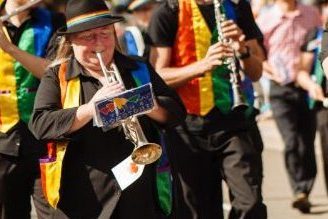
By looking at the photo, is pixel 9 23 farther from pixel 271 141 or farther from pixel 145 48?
pixel 271 141

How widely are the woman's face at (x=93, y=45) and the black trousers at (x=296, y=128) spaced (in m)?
4.54

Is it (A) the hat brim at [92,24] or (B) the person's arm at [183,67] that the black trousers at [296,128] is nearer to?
(B) the person's arm at [183,67]

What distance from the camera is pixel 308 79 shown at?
8039mm

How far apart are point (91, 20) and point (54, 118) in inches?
18.1

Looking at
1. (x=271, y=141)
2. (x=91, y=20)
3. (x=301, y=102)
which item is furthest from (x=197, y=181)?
(x=271, y=141)

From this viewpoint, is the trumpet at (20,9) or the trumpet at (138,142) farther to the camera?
the trumpet at (20,9)

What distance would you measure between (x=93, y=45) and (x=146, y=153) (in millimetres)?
531

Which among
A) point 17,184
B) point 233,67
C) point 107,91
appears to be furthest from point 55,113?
point 233,67

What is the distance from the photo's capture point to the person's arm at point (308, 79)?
7789 millimetres

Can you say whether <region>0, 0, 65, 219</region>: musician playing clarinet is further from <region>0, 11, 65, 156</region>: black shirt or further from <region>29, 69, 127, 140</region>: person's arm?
<region>29, 69, 127, 140</region>: person's arm

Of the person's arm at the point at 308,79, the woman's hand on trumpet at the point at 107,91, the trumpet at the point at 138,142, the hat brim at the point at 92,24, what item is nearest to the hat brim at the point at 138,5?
the person's arm at the point at 308,79

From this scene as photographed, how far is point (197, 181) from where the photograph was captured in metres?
5.92

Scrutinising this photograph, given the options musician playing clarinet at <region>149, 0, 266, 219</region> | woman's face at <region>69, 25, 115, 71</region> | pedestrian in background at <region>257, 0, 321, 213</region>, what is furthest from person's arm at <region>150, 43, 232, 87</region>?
pedestrian in background at <region>257, 0, 321, 213</region>

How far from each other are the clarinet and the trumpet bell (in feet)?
4.52
